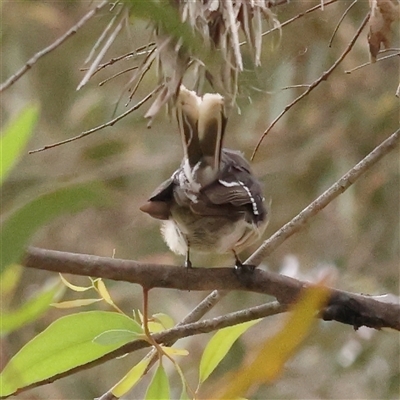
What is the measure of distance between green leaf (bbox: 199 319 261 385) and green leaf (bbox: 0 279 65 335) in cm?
32

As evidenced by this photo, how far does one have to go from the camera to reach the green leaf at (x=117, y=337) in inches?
20.7

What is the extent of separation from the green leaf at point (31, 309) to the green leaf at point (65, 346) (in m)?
0.19

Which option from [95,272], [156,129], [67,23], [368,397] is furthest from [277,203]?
[95,272]

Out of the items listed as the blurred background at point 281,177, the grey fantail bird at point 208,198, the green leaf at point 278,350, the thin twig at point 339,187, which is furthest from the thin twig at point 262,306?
the blurred background at point 281,177

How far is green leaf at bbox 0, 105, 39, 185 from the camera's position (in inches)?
10.4

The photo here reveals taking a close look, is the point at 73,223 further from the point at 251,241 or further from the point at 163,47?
the point at 163,47

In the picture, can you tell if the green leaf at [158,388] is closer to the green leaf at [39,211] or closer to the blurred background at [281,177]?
the green leaf at [39,211]

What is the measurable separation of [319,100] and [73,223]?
630 mm

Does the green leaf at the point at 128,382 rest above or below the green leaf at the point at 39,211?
below

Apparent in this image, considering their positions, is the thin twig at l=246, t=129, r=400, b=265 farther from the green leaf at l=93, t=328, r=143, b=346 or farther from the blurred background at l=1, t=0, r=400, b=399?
the blurred background at l=1, t=0, r=400, b=399

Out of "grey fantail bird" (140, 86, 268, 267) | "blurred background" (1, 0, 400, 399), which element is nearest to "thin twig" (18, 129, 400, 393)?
"grey fantail bird" (140, 86, 268, 267)

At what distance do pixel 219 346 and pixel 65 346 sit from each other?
0.50 ft

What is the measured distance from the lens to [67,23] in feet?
4.84

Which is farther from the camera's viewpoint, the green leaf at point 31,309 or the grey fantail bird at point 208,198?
the grey fantail bird at point 208,198
